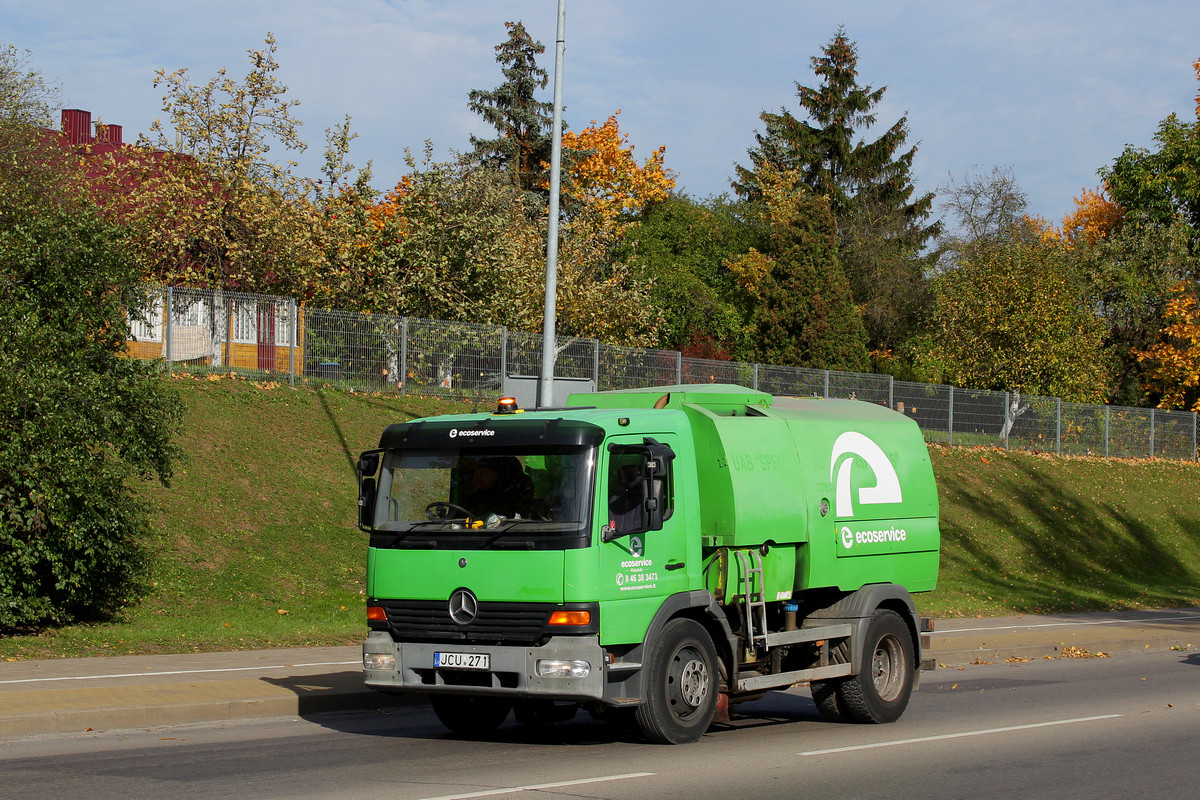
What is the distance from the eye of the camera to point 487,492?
9.38 metres

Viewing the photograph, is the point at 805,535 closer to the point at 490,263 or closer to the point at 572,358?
the point at 572,358

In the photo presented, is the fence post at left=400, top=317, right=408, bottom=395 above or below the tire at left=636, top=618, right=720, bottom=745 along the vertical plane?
above

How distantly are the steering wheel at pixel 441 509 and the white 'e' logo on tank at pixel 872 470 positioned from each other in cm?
361

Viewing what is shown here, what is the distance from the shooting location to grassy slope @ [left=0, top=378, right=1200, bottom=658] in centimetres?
1608

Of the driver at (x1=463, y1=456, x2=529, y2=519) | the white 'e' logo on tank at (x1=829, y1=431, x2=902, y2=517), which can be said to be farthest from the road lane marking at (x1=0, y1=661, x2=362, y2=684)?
the white 'e' logo on tank at (x1=829, y1=431, x2=902, y2=517)

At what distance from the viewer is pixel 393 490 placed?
31.7 feet

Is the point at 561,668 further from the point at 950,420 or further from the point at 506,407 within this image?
the point at 950,420

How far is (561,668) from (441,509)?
5.18ft

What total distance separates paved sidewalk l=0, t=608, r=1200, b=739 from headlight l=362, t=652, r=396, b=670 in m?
2.28

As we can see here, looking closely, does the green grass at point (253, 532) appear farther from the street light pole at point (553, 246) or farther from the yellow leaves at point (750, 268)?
the yellow leaves at point (750, 268)

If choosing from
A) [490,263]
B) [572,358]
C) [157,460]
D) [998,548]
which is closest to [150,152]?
[490,263]

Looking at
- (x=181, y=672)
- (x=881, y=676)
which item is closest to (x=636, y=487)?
(x=881, y=676)

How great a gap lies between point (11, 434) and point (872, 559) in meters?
9.30

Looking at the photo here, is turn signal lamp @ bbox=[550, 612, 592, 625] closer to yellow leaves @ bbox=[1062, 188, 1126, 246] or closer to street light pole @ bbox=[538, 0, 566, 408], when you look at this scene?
street light pole @ bbox=[538, 0, 566, 408]
